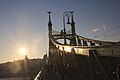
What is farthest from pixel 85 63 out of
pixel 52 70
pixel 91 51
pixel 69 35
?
pixel 69 35

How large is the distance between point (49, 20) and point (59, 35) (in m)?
5.98

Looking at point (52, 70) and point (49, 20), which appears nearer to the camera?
point (52, 70)

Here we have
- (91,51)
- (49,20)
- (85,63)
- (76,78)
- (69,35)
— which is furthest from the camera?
(49,20)

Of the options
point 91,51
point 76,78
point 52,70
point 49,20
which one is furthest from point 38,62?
point 91,51

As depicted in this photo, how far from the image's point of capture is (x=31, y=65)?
19850 centimetres

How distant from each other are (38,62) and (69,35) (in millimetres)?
139662

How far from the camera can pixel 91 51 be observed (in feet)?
42.5

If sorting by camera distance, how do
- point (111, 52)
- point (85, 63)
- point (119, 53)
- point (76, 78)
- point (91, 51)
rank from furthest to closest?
1. point (76, 78)
2. point (85, 63)
3. point (91, 51)
4. point (111, 52)
5. point (119, 53)

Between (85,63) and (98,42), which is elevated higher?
(98,42)

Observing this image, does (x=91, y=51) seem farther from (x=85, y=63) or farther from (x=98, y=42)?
(x=85, y=63)

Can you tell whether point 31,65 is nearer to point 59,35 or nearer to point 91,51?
point 59,35

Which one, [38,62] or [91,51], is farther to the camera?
[38,62]

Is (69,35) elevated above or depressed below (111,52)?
above

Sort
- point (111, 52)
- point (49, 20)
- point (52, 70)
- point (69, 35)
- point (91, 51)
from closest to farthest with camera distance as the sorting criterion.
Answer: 1. point (111, 52)
2. point (91, 51)
3. point (52, 70)
4. point (69, 35)
5. point (49, 20)
